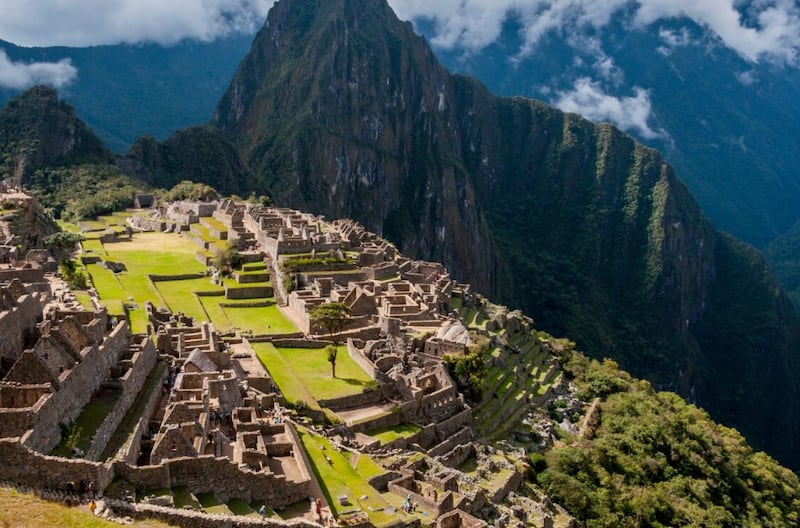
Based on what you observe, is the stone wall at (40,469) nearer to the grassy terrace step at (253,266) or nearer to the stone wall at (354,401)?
the stone wall at (354,401)

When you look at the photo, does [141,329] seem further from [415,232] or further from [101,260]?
[415,232]

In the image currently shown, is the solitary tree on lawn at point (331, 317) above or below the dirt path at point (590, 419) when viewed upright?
above

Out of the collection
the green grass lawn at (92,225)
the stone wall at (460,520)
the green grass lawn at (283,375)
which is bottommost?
the stone wall at (460,520)

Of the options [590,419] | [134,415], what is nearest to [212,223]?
[590,419]

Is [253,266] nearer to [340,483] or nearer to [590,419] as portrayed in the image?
[590,419]

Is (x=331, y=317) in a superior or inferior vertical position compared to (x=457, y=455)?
superior

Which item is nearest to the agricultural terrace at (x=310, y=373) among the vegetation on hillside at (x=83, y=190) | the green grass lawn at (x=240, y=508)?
the green grass lawn at (x=240, y=508)

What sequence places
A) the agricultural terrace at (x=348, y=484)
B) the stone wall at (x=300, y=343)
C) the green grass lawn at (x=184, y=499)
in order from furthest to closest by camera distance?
the stone wall at (x=300, y=343) → the agricultural terrace at (x=348, y=484) → the green grass lawn at (x=184, y=499)
